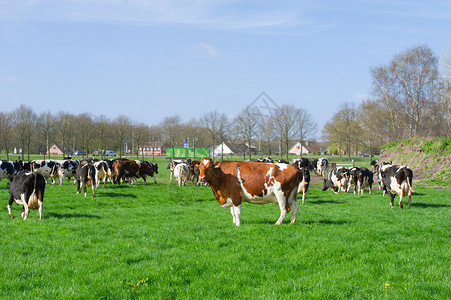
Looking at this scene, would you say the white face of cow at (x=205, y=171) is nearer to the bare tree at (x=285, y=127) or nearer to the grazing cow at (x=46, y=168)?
the grazing cow at (x=46, y=168)

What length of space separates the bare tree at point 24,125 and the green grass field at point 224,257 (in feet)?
183

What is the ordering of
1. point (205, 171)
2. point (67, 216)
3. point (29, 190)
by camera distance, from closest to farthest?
point (205, 171)
point (29, 190)
point (67, 216)

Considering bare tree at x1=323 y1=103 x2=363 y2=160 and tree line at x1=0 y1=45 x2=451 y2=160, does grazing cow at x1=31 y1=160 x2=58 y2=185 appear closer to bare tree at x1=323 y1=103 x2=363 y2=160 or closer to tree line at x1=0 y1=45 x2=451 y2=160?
tree line at x1=0 y1=45 x2=451 y2=160

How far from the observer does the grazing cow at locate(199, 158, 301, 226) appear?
454 inches

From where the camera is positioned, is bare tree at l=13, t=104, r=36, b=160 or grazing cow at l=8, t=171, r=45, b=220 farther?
bare tree at l=13, t=104, r=36, b=160

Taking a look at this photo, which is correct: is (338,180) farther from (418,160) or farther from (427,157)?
(418,160)

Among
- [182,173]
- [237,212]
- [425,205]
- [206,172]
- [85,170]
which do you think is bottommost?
[425,205]

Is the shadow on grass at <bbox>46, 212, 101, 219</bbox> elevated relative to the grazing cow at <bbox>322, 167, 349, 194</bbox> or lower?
lower

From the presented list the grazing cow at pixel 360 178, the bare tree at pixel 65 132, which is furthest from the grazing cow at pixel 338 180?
the bare tree at pixel 65 132

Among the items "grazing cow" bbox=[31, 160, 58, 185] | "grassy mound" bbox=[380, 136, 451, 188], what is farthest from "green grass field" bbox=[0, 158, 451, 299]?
"grassy mound" bbox=[380, 136, 451, 188]

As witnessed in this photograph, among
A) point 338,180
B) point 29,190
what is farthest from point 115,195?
point 338,180

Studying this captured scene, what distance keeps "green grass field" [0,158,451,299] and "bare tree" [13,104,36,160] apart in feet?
183

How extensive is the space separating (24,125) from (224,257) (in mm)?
65415

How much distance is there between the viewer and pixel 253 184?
1159cm
